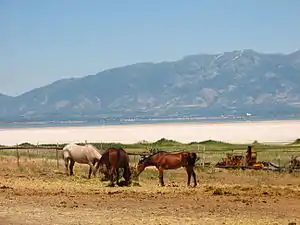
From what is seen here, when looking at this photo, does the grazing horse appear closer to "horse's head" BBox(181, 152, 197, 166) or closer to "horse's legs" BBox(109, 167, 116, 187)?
"horse's legs" BBox(109, 167, 116, 187)

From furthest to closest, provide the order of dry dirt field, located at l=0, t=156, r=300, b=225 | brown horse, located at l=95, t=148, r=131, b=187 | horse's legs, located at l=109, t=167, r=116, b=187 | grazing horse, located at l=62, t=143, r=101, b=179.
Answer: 1. grazing horse, located at l=62, t=143, r=101, b=179
2. brown horse, located at l=95, t=148, r=131, b=187
3. horse's legs, located at l=109, t=167, r=116, b=187
4. dry dirt field, located at l=0, t=156, r=300, b=225

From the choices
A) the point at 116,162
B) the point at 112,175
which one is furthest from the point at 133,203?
the point at 116,162

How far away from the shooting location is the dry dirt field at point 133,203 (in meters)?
17.6

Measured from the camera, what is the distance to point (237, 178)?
1309 inches

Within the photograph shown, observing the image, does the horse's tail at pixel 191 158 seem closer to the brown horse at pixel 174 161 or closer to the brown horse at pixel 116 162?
the brown horse at pixel 174 161

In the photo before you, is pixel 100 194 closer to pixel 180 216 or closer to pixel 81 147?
pixel 180 216

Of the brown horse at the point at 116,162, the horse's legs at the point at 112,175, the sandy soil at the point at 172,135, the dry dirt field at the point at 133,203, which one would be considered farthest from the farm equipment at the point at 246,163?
the sandy soil at the point at 172,135

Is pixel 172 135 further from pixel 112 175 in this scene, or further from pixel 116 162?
pixel 112 175

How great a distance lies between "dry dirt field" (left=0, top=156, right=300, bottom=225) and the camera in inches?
691

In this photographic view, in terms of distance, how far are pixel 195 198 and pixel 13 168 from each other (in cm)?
1458

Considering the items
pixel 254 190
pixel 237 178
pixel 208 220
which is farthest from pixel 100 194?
pixel 237 178

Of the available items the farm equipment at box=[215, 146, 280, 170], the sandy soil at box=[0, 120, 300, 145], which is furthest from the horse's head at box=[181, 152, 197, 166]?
the sandy soil at box=[0, 120, 300, 145]

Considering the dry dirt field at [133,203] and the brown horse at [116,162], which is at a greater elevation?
the brown horse at [116,162]

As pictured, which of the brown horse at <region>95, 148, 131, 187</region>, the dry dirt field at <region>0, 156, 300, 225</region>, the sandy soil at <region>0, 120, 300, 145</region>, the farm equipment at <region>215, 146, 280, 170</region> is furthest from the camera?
the sandy soil at <region>0, 120, 300, 145</region>
